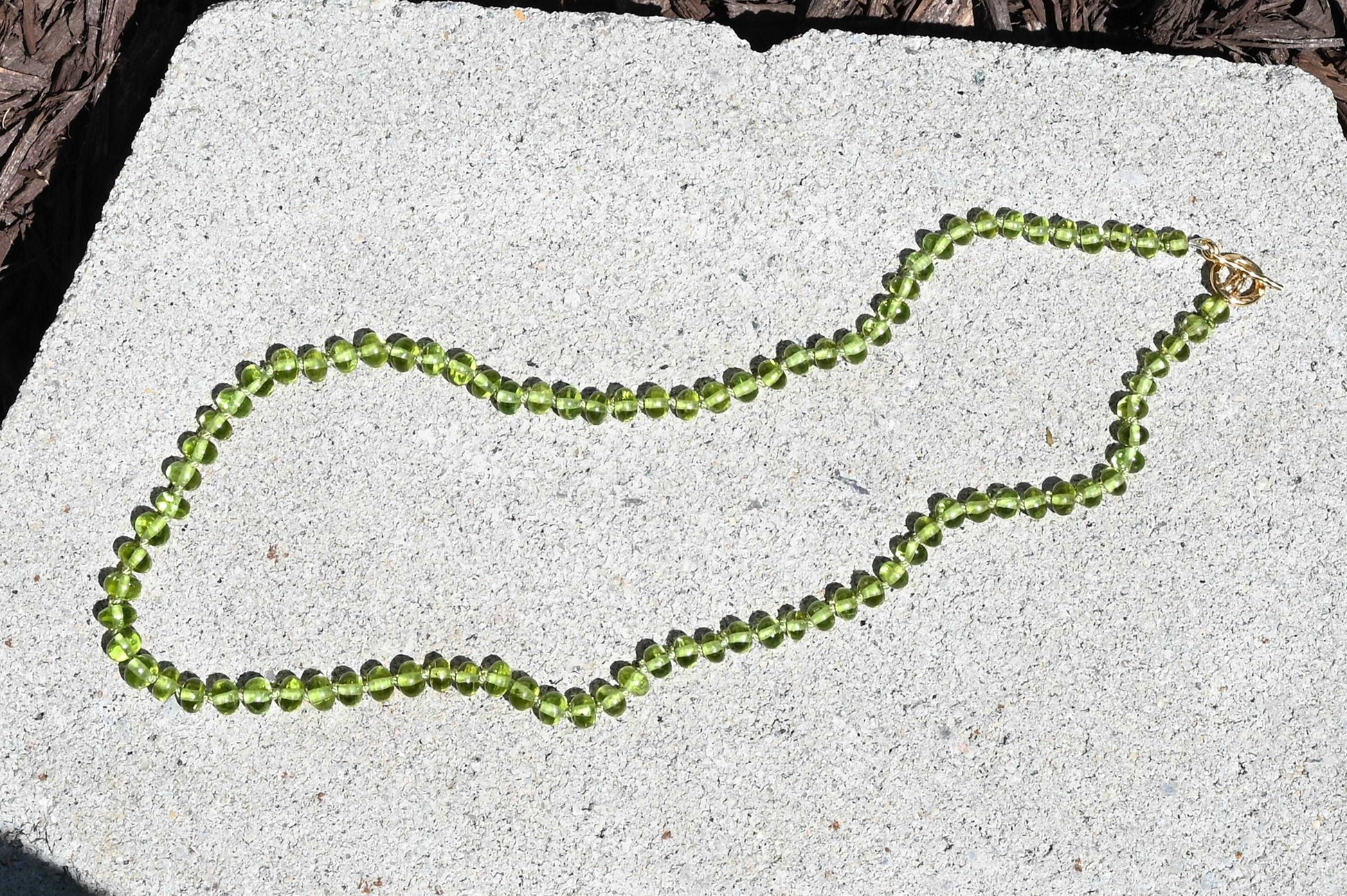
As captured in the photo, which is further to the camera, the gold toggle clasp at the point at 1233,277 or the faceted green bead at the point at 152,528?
the gold toggle clasp at the point at 1233,277

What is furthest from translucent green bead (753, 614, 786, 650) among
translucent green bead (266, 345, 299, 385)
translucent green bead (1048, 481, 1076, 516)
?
translucent green bead (266, 345, 299, 385)

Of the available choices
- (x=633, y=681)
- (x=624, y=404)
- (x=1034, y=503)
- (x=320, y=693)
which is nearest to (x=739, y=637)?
(x=633, y=681)

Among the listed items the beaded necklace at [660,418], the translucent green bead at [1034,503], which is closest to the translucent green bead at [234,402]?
the beaded necklace at [660,418]

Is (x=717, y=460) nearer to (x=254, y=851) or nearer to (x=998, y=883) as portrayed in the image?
(x=998, y=883)

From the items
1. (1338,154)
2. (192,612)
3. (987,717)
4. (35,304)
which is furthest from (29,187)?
(1338,154)

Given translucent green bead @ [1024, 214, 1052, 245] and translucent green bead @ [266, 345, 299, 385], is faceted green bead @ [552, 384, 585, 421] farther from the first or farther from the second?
translucent green bead @ [1024, 214, 1052, 245]

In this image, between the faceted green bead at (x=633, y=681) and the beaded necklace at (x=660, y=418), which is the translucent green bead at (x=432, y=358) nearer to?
the beaded necklace at (x=660, y=418)
